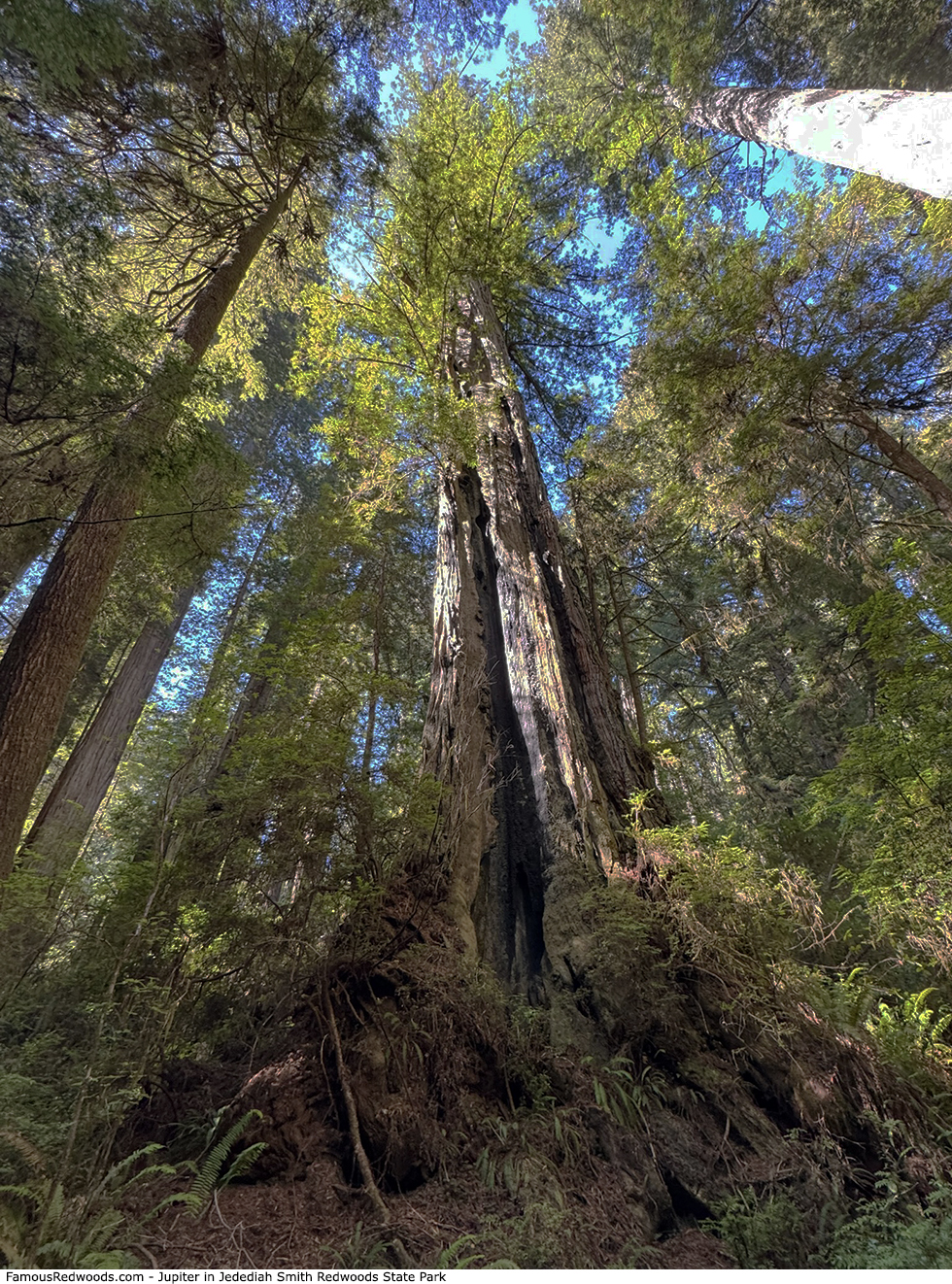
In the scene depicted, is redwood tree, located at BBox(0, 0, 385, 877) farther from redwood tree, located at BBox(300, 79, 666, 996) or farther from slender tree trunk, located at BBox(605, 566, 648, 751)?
slender tree trunk, located at BBox(605, 566, 648, 751)

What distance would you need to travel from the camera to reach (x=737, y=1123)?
2701mm

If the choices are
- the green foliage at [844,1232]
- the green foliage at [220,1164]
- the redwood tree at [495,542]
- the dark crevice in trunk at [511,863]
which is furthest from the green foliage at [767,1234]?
the green foliage at [220,1164]

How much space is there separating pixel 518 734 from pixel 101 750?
7338mm

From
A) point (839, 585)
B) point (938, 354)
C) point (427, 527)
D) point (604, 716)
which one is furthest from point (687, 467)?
point (427, 527)

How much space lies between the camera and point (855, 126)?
7.36m

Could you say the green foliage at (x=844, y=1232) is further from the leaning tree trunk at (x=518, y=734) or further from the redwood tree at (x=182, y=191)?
the redwood tree at (x=182, y=191)

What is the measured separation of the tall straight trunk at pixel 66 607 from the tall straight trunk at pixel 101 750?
2.66 meters

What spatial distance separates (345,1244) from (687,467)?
7.52 metres

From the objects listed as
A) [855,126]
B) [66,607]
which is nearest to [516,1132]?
[66,607]

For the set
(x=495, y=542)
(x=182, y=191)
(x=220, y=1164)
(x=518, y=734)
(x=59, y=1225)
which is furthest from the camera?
(x=495, y=542)

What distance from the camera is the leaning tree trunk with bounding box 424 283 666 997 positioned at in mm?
4176

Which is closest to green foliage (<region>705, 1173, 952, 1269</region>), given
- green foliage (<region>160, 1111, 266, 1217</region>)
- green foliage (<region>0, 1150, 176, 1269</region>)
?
green foliage (<region>160, 1111, 266, 1217</region>)

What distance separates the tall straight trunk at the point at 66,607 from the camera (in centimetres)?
348

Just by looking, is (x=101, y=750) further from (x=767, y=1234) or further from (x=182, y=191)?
(x=767, y=1234)
